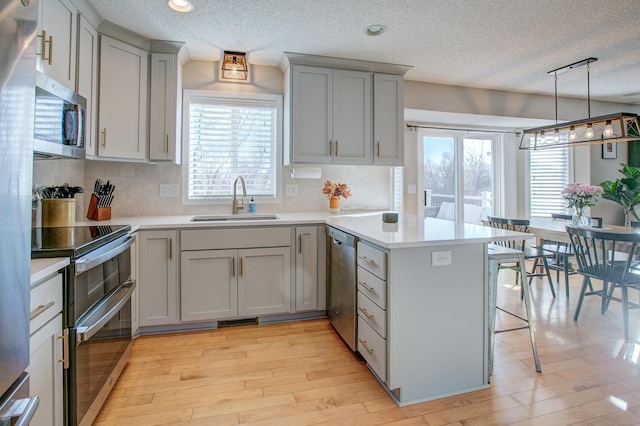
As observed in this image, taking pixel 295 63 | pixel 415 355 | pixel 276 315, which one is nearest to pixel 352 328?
pixel 415 355

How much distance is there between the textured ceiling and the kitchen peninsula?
158 centimetres

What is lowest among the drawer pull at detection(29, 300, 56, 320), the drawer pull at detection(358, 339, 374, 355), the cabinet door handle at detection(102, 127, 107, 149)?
the drawer pull at detection(358, 339, 374, 355)

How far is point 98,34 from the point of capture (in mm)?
2434

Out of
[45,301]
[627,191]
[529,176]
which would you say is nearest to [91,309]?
[45,301]

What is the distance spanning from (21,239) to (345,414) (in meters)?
1.56

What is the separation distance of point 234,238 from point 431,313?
5.27 ft

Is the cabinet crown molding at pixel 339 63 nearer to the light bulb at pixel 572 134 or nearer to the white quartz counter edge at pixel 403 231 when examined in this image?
the white quartz counter edge at pixel 403 231

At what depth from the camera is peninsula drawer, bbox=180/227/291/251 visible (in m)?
2.54

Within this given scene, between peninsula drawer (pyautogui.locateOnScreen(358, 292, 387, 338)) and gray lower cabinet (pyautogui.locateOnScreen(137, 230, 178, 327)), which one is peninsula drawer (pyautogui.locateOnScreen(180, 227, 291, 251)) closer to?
gray lower cabinet (pyautogui.locateOnScreen(137, 230, 178, 327))

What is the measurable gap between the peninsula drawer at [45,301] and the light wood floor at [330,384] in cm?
77

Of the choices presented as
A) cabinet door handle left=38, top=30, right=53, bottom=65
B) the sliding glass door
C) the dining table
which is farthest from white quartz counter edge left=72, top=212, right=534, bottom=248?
the sliding glass door

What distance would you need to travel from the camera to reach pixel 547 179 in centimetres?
487

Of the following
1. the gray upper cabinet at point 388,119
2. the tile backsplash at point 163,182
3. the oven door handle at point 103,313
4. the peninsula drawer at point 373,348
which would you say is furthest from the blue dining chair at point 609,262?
the oven door handle at point 103,313

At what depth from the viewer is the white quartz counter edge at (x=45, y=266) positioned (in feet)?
3.51
